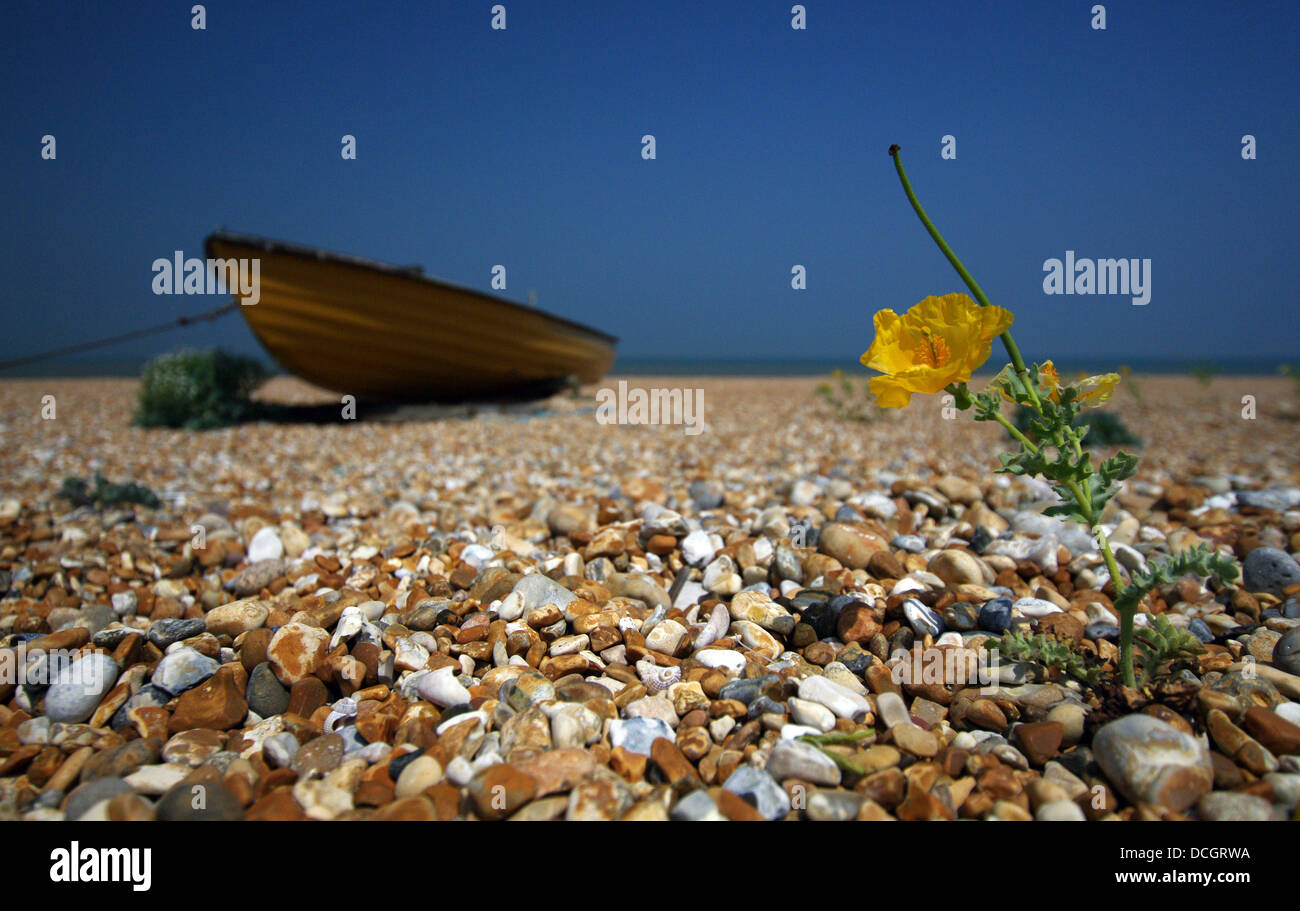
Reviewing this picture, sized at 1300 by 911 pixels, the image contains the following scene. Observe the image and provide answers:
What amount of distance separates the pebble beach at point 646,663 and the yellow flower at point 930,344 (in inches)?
32.2

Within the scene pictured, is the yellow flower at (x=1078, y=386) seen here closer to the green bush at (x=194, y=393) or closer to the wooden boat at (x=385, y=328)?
the wooden boat at (x=385, y=328)

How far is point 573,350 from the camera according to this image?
39.0 ft

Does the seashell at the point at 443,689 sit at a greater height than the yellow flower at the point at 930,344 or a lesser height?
lesser

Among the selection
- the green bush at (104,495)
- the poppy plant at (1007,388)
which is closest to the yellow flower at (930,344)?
the poppy plant at (1007,388)

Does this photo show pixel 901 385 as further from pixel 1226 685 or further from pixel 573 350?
pixel 573 350

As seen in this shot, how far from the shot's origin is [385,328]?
8.79 m

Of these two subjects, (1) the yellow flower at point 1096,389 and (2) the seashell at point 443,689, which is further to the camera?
(2) the seashell at point 443,689

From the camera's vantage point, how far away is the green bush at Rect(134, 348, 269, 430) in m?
8.91

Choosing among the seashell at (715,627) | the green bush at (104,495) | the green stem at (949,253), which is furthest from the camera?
the green bush at (104,495)

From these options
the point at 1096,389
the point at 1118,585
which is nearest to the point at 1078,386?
the point at 1096,389

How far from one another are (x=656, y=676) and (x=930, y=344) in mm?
1140

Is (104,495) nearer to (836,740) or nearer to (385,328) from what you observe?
(836,740)

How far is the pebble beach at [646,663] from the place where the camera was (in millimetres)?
1362
